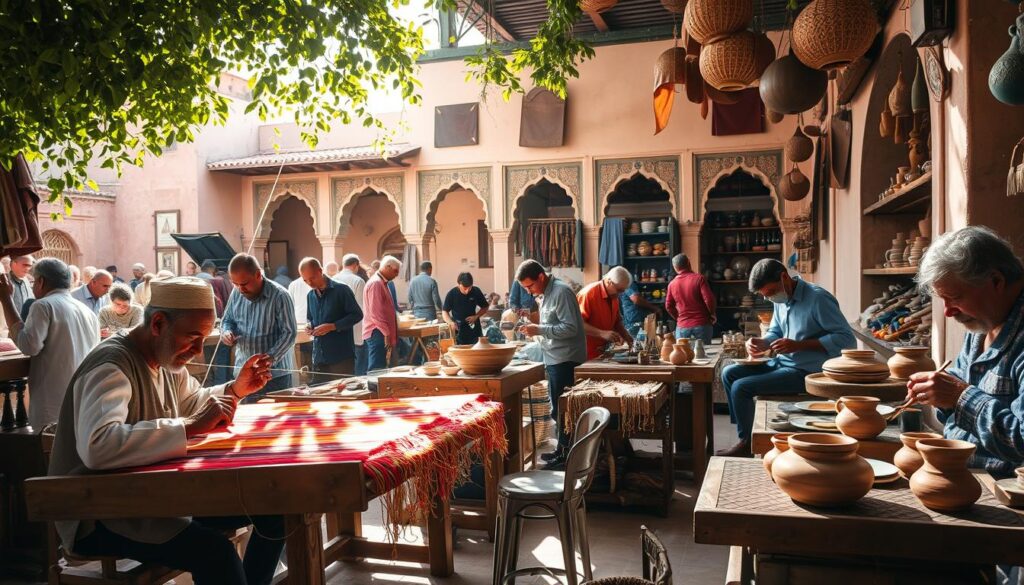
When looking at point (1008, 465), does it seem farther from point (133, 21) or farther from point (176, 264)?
point (176, 264)

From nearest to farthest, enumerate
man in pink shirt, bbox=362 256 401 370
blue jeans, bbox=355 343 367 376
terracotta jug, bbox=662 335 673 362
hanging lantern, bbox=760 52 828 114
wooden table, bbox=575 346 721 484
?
hanging lantern, bbox=760 52 828 114, wooden table, bbox=575 346 721 484, terracotta jug, bbox=662 335 673 362, man in pink shirt, bbox=362 256 401 370, blue jeans, bbox=355 343 367 376

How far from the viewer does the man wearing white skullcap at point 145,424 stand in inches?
85.8

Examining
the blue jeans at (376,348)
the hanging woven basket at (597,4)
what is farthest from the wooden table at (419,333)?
the hanging woven basket at (597,4)

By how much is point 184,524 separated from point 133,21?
2091mm

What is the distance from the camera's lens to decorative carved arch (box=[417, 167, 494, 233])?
40.8ft

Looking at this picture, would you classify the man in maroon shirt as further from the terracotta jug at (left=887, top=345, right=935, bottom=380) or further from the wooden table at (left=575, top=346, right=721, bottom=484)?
the terracotta jug at (left=887, top=345, right=935, bottom=380)

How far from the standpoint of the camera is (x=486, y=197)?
1241 centimetres

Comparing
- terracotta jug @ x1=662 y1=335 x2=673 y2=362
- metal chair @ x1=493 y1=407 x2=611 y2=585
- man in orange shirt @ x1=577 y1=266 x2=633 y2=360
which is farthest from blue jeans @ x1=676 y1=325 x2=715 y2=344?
metal chair @ x1=493 y1=407 x2=611 y2=585

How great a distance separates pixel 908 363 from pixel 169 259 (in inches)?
540

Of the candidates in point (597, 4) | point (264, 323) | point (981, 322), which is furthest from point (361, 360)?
point (981, 322)

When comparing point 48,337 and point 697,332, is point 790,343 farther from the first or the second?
point 48,337

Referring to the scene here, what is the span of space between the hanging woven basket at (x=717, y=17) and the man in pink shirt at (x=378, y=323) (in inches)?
205

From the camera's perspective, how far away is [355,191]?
13352 mm

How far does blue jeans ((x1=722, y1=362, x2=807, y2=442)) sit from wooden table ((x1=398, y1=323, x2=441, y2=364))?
537 cm
